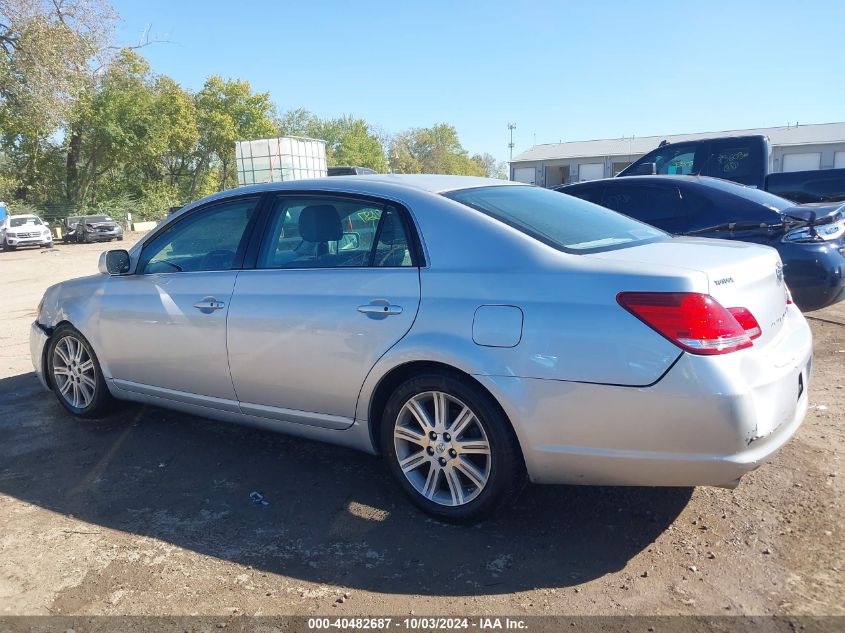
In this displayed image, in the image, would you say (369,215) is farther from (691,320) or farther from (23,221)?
(23,221)

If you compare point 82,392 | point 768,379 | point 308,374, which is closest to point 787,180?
point 768,379

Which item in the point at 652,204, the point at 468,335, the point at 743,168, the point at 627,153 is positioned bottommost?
the point at 468,335

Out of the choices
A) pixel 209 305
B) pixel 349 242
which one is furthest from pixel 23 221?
pixel 349 242

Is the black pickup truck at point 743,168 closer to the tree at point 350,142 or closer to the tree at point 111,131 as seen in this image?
the tree at point 111,131

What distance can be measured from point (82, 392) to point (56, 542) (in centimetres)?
182

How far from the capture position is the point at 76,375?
15.9 ft

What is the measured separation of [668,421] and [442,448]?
3.43 feet

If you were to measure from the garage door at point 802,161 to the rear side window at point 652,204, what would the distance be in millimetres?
42555

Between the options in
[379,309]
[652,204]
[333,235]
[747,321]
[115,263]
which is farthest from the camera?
[652,204]

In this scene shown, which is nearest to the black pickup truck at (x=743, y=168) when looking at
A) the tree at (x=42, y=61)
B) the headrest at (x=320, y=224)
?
the headrest at (x=320, y=224)

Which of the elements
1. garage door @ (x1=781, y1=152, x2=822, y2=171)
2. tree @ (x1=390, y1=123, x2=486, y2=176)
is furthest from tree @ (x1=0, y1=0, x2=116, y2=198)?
tree @ (x1=390, y1=123, x2=486, y2=176)

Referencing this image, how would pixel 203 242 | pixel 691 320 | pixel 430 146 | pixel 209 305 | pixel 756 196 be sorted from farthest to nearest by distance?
pixel 430 146 → pixel 756 196 → pixel 203 242 → pixel 209 305 → pixel 691 320

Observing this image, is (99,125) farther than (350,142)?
No

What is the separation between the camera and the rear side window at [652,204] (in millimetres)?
6582
